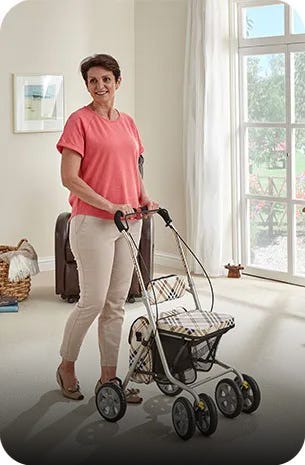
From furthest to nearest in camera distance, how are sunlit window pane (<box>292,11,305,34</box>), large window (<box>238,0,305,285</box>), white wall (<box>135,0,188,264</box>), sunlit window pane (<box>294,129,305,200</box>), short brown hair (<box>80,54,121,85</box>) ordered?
1. sunlit window pane (<box>294,129,305,200</box>)
2. sunlit window pane (<box>292,11,305,34</box>)
3. large window (<box>238,0,305,285</box>)
4. white wall (<box>135,0,188,264</box>)
5. short brown hair (<box>80,54,121,85</box>)

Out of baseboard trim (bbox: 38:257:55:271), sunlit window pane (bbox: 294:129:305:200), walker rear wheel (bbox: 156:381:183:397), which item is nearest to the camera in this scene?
walker rear wheel (bbox: 156:381:183:397)

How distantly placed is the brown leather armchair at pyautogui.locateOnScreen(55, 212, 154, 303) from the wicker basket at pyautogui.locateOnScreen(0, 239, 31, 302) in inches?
11.6

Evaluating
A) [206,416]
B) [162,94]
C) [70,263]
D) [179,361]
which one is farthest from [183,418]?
[162,94]

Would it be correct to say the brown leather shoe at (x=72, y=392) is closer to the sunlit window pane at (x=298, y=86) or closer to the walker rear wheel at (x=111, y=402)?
the walker rear wheel at (x=111, y=402)

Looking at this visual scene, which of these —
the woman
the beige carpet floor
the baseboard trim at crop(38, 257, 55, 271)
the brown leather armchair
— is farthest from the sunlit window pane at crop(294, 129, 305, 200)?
the baseboard trim at crop(38, 257, 55, 271)

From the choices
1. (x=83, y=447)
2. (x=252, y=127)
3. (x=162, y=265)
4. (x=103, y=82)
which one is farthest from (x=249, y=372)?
(x=103, y=82)

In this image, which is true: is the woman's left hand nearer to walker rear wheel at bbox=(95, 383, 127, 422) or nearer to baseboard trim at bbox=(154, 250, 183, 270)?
baseboard trim at bbox=(154, 250, 183, 270)

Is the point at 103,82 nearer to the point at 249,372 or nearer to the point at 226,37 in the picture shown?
the point at 226,37

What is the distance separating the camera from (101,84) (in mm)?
2629

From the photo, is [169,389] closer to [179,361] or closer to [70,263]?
[179,361]

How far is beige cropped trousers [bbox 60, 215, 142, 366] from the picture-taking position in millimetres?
2762

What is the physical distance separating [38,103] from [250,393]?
1750 millimetres

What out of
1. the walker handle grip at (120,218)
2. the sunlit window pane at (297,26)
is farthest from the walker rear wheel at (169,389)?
the sunlit window pane at (297,26)

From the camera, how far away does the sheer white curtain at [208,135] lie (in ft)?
10.4
